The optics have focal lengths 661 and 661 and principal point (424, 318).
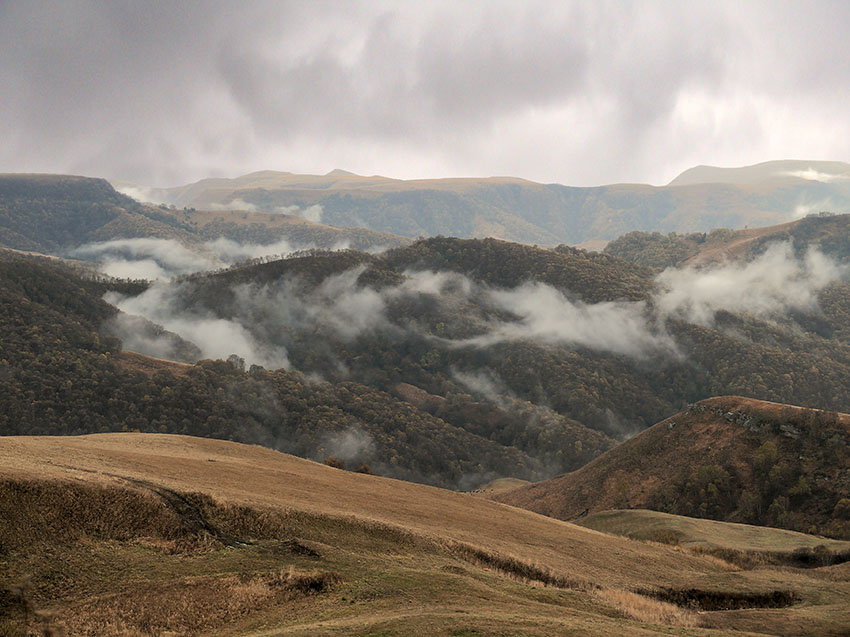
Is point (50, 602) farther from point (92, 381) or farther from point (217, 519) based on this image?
point (92, 381)

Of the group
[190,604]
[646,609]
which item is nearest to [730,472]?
[646,609]

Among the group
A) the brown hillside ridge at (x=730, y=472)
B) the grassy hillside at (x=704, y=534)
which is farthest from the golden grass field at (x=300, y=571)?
the brown hillside ridge at (x=730, y=472)

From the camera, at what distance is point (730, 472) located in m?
83.9

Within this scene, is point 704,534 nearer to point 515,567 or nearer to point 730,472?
point 515,567

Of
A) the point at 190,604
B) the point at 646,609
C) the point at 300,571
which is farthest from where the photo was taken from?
the point at 646,609

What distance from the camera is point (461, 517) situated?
130 ft

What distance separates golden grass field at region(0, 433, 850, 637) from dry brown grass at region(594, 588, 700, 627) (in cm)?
11

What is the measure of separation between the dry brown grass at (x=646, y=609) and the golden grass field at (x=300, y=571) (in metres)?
0.11

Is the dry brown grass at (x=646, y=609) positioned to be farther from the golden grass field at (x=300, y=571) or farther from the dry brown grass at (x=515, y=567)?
the dry brown grass at (x=515, y=567)

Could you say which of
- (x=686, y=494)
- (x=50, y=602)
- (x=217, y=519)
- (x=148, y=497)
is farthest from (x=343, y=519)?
(x=686, y=494)

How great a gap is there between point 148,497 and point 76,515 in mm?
3033

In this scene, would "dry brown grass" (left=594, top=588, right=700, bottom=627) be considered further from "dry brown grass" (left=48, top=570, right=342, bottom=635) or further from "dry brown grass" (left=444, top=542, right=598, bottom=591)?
"dry brown grass" (left=48, top=570, right=342, bottom=635)

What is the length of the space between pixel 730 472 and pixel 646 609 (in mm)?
65868

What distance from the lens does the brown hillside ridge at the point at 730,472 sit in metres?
72.9
